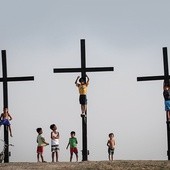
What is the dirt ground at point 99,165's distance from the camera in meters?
17.6

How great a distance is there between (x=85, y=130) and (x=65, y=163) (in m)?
1.92

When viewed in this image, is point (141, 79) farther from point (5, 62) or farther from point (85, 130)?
point (5, 62)

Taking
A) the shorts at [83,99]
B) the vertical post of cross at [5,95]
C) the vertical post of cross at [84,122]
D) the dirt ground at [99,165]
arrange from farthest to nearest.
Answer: the vertical post of cross at [5,95]
the shorts at [83,99]
the vertical post of cross at [84,122]
the dirt ground at [99,165]

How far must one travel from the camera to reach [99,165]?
17.8 m

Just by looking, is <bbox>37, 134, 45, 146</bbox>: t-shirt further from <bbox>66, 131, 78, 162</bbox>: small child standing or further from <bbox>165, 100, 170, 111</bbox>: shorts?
<bbox>165, 100, 170, 111</bbox>: shorts

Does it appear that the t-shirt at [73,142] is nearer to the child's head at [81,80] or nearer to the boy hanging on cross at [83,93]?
the boy hanging on cross at [83,93]

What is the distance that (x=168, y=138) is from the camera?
20125 millimetres

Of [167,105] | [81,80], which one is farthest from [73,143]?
[167,105]

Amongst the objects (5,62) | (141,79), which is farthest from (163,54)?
(5,62)

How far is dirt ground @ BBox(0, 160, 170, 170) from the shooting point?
17.6 metres

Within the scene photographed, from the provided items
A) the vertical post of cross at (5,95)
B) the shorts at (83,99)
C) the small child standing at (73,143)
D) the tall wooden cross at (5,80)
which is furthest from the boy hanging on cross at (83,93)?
the vertical post of cross at (5,95)

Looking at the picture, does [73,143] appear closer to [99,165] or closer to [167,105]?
[99,165]

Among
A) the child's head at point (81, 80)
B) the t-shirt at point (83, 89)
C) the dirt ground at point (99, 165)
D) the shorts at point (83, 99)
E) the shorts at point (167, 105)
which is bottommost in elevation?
the dirt ground at point (99, 165)

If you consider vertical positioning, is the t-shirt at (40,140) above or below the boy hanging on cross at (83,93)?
below
